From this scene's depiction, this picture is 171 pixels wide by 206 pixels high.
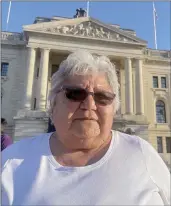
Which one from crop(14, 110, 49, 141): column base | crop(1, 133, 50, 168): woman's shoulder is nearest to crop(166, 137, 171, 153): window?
crop(14, 110, 49, 141): column base

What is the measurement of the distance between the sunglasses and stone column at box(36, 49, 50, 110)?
70.3 feet

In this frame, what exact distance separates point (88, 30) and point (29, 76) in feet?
28.5

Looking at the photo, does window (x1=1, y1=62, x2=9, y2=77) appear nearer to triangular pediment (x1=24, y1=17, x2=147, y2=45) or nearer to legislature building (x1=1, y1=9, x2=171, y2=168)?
legislature building (x1=1, y1=9, x2=171, y2=168)

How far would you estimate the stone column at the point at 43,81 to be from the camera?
75.7 feet

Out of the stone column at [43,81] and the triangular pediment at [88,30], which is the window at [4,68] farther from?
the triangular pediment at [88,30]

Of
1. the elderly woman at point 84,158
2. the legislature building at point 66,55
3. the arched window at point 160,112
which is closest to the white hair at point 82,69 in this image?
the elderly woman at point 84,158

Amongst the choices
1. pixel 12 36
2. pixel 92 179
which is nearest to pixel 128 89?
pixel 12 36

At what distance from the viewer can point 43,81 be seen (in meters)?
23.7

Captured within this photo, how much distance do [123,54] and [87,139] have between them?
989 inches

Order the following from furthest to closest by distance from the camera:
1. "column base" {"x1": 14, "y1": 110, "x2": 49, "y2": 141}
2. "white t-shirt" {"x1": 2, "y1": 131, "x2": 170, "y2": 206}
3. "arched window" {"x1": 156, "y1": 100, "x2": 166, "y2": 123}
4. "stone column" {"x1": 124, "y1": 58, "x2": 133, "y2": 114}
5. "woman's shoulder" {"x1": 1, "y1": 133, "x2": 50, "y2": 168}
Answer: "arched window" {"x1": 156, "y1": 100, "x2": 166, "y2": 123}
"stone column" {"x1": 124, "y1": 58, "x2": 133, "y2": 114}
"column base" {"x1": 14, "y1": 110, "x2": 49, "y2": 141}
"woman's shoulder" {"x1": 1, "y1": 133, "x2": 50, "y2": 168}
"white t-shirt" {"x1": 2, "y1": 131, "x2": 170, "y2": 206}

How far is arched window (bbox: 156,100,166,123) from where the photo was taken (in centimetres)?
2830

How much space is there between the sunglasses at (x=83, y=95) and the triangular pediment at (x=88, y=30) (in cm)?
2425

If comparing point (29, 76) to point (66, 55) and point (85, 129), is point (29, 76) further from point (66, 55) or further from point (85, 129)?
point (85, 129)

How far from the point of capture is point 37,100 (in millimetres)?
23281
